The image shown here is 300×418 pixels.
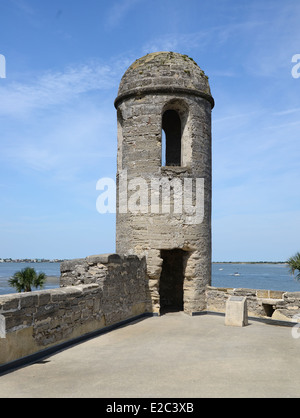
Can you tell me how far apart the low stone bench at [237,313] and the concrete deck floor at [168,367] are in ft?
1.67

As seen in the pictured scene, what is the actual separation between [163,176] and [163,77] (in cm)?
283

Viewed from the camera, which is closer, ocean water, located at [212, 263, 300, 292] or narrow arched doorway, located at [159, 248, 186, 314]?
narrow arched doorway, located at [159, 248, 186, 314]

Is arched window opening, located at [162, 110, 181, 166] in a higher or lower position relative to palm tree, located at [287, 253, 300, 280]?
higher

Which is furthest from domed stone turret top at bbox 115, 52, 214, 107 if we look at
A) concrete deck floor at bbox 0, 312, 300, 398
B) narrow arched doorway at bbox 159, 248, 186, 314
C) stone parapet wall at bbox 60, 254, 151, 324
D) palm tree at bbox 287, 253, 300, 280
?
palm tree at bbox 287, 253, 300, 280

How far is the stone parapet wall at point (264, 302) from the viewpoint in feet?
32.3

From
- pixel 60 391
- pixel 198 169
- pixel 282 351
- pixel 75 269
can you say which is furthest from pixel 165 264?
pixel 60 391

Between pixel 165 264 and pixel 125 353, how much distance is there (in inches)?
277

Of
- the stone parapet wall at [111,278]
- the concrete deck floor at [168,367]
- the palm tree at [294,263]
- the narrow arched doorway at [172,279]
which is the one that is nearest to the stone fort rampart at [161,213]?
the stone parapet wall at [111,278]

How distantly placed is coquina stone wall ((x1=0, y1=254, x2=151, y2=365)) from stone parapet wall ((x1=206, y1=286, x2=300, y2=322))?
6.31ft

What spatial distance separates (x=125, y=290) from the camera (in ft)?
31.9

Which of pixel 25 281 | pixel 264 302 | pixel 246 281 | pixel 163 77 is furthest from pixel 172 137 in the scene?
pixel 246 281

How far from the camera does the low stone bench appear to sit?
9.48 metres

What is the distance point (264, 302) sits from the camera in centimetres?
1033

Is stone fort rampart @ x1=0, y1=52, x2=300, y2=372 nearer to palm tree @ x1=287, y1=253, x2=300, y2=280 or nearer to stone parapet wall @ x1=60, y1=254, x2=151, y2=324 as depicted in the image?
stone parapet wall @ x1=60, y1=254, x2=151, y2=324
